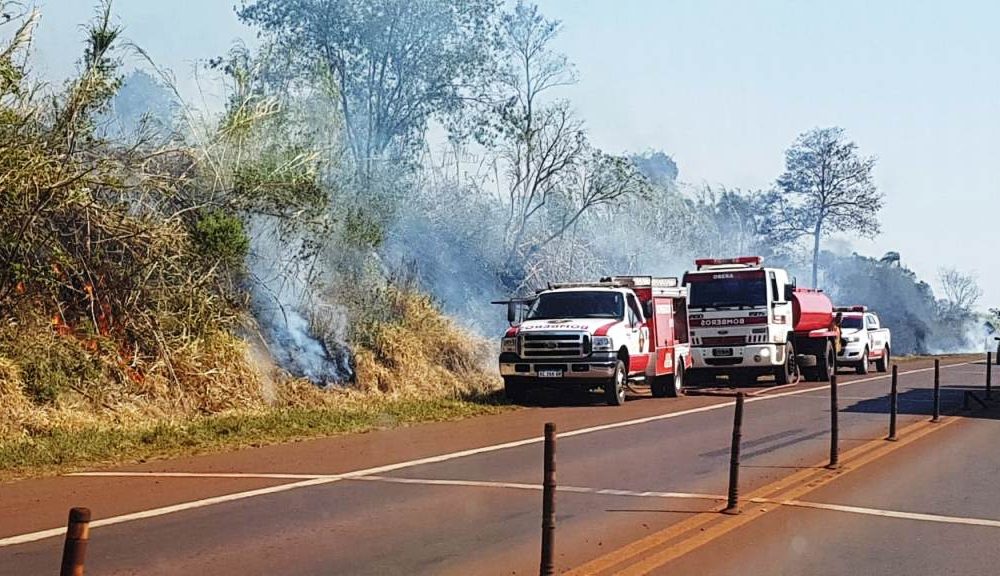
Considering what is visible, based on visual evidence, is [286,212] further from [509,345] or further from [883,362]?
[883,362]

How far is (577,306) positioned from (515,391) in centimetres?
224

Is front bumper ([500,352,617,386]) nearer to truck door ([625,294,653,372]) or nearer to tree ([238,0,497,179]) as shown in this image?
truck door ([625,294,653,372])

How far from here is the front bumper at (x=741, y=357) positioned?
95.8ft

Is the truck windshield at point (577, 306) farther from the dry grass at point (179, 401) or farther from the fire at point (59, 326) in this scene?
the fire at point (59, 326)

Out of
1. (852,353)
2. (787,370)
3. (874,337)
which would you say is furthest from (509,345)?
(874,337)

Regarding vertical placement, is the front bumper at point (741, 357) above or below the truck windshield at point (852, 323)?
below

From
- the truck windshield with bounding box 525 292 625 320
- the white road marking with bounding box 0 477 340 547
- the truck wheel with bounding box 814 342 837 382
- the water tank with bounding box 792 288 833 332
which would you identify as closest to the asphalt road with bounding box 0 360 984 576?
the white road marking with bounding box 0 477 340 547

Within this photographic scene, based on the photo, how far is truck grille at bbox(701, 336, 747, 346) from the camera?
96.0ft

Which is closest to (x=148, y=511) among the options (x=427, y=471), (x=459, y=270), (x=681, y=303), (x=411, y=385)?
(x=427, y=471)

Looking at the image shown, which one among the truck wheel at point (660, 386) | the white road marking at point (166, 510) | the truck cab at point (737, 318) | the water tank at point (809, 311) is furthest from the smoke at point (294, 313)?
the water tank at point (809, 311)

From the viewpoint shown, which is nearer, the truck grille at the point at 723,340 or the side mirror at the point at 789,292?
the truck grille at the point at 723,340

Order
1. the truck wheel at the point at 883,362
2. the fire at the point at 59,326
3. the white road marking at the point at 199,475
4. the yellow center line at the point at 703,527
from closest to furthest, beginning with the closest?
the yellow center line at the point at 703,527 → the white road marking at the point at 199,475 → the fire at the point at 59,326 → the truck wheel at the point at 883,362

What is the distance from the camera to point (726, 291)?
29531 mm

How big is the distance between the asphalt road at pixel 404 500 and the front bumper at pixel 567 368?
3.74m
